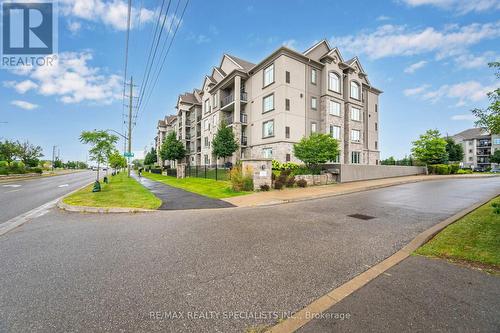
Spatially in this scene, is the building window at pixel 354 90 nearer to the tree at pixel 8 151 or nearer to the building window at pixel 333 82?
the building window at pixel 333 82

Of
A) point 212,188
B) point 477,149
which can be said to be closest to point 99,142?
point 212,188

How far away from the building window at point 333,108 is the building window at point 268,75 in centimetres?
802

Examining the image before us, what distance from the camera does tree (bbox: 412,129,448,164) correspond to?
3099 cm

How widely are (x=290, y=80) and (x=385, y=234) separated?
71.6ft

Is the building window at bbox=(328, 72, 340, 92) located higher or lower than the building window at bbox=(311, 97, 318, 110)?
higher

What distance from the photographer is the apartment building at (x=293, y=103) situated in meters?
24.0

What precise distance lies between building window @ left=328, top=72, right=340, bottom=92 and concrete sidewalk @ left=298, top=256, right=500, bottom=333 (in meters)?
26.9

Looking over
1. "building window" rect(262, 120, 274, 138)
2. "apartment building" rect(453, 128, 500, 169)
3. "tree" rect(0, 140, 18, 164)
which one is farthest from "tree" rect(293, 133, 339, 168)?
"apartment building" rect(453, 128, 500, 169)

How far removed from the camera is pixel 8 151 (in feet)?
119

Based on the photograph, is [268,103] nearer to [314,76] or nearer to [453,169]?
[314,76]

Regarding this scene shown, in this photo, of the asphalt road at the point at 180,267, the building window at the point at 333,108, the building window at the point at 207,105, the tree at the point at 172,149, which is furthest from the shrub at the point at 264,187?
the tree at the point at 172,149

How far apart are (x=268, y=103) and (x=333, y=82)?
9425 mm

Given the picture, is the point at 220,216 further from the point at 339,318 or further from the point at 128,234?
the point at 339,318

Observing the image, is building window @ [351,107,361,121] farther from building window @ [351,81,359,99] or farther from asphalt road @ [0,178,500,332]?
asphalt road @ [0,178,500,332]
